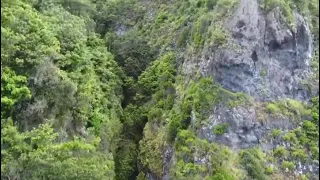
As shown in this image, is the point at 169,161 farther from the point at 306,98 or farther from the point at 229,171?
the point at 306,98

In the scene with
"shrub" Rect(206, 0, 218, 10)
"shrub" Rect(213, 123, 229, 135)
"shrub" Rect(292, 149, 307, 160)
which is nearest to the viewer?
"shrub" Rect(292, 149, 307, 160)

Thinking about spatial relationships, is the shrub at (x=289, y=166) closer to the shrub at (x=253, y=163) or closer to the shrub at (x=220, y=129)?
the shrub at (x=253, y=163)

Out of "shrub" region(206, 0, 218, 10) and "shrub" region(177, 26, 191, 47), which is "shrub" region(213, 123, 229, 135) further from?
"shrub" region(177, 26, 191, 47)

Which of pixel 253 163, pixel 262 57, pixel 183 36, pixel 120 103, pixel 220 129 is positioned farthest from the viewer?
pixel 183 36

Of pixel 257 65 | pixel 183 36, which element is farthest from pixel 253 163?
pixel 183 36

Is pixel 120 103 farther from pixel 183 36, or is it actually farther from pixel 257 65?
→ pixel 257 65

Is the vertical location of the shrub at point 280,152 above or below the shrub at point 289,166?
above

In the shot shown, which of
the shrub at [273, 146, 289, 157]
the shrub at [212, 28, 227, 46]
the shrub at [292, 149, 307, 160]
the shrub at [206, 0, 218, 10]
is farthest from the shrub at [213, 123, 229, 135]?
the shrub at [206, 0, 218, 10]

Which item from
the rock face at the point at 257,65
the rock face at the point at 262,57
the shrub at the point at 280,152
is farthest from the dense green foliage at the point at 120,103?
the rock face at the point at 262,57
